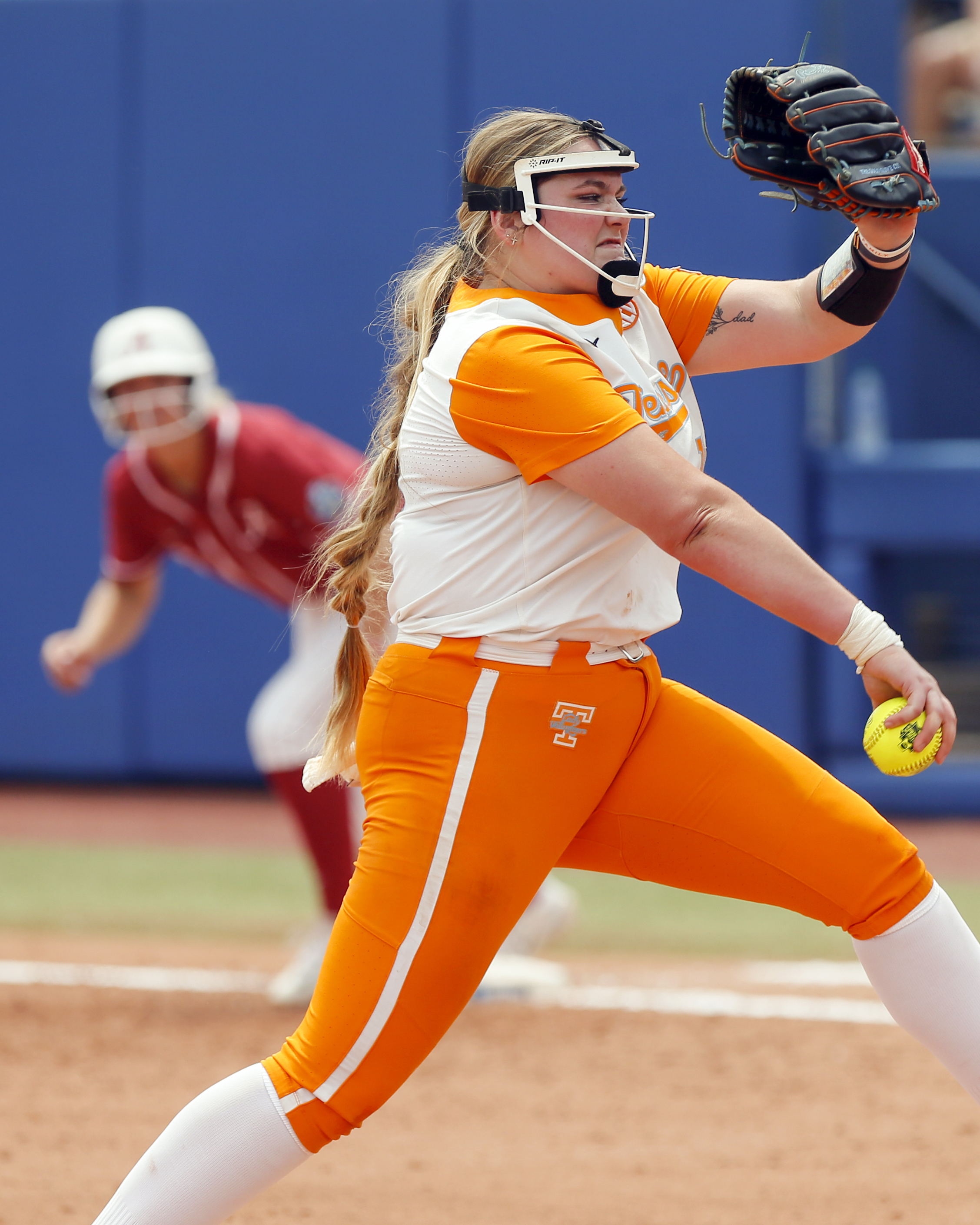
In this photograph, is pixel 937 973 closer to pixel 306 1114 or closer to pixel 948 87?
pixel 306 1114

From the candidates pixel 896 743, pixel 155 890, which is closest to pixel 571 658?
pixel 896 743

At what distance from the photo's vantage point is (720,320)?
2930 mm

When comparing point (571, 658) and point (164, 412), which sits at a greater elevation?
point (571, 658)

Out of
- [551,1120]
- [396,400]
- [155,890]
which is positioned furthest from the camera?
[155,890]

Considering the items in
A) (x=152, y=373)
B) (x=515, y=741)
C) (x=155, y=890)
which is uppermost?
(x=515, y=741)

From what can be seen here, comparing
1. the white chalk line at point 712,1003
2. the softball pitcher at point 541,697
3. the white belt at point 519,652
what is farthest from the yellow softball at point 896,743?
the white chalk line at point 712,1003

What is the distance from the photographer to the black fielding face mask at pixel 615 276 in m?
2.60

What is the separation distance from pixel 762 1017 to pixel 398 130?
5657 millimetres

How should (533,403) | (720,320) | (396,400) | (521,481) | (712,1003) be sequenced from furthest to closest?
(712,1003)
(720,320)
(396,400)
(521,481)
(533,403)

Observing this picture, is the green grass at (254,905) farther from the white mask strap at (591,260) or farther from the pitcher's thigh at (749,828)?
the white mask strap at (591,260)

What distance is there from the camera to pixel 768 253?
850 cm

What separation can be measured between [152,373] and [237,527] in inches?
22.4

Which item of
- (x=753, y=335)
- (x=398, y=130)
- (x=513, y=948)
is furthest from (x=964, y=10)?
(x=753, y=335)

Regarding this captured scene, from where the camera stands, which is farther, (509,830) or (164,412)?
(164,412)
